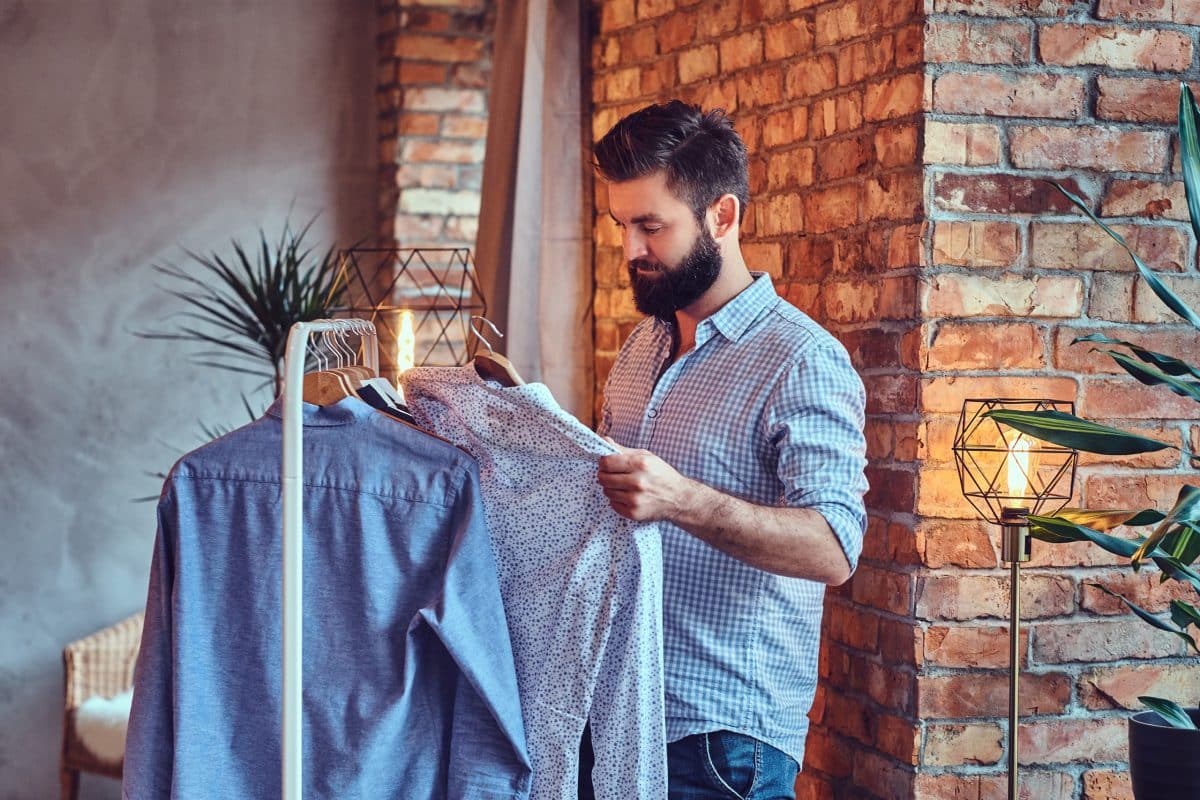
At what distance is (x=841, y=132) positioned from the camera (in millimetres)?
2488

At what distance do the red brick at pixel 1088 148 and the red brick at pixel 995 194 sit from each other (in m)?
0.04

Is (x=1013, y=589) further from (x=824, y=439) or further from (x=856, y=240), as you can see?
(x=856, y=240)

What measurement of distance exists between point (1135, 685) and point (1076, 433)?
0.69 meters

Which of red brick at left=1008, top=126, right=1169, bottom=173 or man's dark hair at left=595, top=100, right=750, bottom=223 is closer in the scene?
man's dark hair at left=595, top=100, right=750, bottom=223

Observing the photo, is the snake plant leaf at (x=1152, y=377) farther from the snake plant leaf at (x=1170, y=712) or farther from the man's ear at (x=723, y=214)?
the man's ear at (x=723, y=214)

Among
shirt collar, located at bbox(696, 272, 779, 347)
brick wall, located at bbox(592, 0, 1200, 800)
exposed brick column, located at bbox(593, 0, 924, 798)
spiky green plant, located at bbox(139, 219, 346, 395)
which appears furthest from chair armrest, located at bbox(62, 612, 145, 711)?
shirt collar, located at bbox(696, 272, 779, 347)

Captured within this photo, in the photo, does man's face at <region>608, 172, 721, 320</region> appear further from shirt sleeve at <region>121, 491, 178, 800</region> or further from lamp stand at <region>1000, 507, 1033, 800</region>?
shirt sleeve at <region>121, 491, 178, 800</region>

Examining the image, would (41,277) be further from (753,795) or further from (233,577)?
(753,795)

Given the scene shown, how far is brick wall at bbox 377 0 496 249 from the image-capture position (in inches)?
166

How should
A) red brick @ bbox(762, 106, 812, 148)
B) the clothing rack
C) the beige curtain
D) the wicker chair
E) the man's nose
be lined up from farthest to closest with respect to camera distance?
1. the wicker chair
2. the beige curtain
3. red brick @ bbox(762, 106, 812, 148)
4. the man's nose
5. the clothing rack

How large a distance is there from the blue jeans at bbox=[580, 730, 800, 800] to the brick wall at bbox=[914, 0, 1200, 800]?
47cm

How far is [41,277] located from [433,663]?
2.83 metres

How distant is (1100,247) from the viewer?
232 cm

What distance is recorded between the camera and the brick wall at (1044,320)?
89.0 inches
